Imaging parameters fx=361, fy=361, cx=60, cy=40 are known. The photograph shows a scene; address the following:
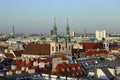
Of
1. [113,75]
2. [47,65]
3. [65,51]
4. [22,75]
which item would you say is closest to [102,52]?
[65,51]

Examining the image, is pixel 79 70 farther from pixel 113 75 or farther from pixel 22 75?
pixel 22 75

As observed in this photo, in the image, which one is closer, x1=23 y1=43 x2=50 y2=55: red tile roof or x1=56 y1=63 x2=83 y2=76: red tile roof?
x1=56 y1=63 x2=83 y2=76: red tile roof

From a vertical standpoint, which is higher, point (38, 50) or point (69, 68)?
point (69, 68)

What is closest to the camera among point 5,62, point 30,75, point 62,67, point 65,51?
point 30,75

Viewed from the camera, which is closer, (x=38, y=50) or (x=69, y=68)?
(x=69, y=68)

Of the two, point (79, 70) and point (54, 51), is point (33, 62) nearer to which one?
point (79, 70)

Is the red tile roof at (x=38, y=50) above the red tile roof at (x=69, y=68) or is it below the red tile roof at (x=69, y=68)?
A: below

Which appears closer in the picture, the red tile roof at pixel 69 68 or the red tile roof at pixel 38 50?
the red tile roof at pixel 69 68

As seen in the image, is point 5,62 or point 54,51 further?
point 54,51

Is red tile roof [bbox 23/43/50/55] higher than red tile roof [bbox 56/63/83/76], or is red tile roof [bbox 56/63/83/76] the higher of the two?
red tile roof [bbox 56/63/83/76]

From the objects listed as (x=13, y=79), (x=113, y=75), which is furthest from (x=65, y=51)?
(x=13, y=79)

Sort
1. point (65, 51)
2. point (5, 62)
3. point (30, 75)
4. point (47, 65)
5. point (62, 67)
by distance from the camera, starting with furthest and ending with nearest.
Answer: point (65, 51)
point (5, 62)
point (47, 65)
point (62, 67)
point (30, 75)
